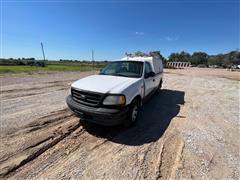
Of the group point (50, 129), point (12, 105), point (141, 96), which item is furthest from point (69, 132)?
point (12, 105)

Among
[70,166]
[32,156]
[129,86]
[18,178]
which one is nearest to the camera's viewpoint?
[18,178]

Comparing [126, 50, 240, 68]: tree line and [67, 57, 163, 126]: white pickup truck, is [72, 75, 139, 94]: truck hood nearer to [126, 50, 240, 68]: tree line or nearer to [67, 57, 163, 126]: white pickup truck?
[67, 57, 163, 126]: white pickup truck

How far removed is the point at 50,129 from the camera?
13.0 ft

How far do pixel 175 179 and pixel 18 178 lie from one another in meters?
2.47

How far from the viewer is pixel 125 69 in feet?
16.7

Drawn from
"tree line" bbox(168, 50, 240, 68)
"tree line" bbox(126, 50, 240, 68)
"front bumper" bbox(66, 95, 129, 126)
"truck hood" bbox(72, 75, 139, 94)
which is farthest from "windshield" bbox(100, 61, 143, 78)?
"tree line" bbox(168, 50, 240, 68)

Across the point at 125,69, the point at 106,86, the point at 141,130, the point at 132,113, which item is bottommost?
the point at 141,130

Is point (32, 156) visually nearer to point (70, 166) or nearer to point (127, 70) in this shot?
point (70, 166)

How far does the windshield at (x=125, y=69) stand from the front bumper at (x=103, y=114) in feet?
4.92

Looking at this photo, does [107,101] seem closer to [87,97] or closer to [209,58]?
[87,97]

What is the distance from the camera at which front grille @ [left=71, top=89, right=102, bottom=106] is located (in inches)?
138

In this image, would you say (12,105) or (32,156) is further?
(12,105)

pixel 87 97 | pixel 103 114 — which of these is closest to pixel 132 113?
pixel 103 114

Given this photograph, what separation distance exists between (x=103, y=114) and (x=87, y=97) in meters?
0.62
